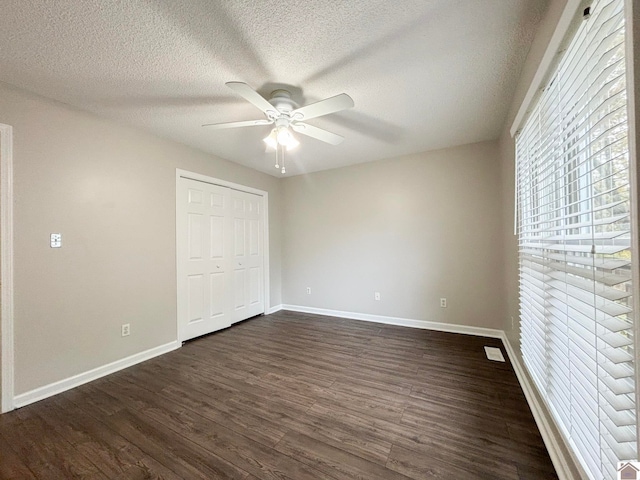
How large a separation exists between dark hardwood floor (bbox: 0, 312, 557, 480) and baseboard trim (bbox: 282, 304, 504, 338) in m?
0.56

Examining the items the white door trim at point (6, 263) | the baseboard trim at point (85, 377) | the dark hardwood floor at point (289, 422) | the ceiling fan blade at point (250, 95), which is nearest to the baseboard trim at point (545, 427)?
the dark hardwood floor at point (289, 422)

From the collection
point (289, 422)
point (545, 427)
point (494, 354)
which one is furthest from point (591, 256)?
point (494, 354)

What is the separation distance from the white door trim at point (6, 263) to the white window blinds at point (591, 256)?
3424 mm

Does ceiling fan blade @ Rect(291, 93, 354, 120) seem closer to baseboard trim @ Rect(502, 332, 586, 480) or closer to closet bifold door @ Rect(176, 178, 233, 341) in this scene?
closet bifold door @ Rect(176, 178, 233, 341)

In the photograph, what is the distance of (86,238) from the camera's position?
2229 mm

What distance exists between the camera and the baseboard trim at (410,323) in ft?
10.0

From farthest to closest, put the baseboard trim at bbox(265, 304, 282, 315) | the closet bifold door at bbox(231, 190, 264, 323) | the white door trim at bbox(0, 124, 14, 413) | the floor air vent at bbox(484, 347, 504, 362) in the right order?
the baseboard trim at bbox(265, 304, 282, 315) < the closet bifold door at bbox(231, 190, 264, 323) < the floor air vent at bbox(484, 347, 504, 362) < the white door trim at bbox(0, 124, 14, 413)

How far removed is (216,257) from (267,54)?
2.64m

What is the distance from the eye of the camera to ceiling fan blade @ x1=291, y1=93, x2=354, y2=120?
5.11 feet

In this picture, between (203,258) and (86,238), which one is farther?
(203,258)

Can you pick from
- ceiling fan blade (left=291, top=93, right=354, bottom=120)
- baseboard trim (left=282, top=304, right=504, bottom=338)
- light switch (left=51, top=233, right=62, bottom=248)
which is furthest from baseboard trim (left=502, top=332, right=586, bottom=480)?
light switch (left=51, top=233, right=62, bottom=248)

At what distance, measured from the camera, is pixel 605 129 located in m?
0.83

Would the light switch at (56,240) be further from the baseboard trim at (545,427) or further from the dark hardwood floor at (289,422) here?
the baseboard trim at (545,427)

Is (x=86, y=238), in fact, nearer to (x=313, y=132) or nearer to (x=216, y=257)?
(x=216, y=257)
